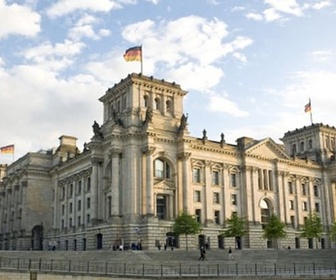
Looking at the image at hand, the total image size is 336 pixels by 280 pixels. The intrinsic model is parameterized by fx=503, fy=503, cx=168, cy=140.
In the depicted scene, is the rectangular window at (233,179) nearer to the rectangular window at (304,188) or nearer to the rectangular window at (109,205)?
the rectangular window at (304,188)

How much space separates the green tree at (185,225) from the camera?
7012 cm

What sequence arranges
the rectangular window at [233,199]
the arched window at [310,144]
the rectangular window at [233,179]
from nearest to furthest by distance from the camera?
the rectangular window at [233,199] < the rectangular window at [233,179] < the arched window at [310,144]

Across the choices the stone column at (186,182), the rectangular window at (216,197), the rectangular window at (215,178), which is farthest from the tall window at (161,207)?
the rectangular window at (215,178)

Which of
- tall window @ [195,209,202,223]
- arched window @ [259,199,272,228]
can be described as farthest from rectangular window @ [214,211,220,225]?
arched window @ [259,199,272,228]

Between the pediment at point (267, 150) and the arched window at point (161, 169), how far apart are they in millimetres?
17130

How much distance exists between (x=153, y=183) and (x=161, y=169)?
12.9ft

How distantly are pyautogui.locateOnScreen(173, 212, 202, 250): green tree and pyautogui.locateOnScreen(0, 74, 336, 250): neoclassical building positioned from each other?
3196 mm

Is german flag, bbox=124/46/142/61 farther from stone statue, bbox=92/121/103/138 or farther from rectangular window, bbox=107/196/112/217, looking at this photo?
rectangular window, bbox=107/196/112/217

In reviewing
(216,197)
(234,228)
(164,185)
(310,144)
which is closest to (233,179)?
(216,197)

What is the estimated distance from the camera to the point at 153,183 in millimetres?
74188

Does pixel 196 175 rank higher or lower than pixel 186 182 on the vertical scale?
higher

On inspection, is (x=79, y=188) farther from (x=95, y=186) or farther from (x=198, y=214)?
(x=198, y=214)

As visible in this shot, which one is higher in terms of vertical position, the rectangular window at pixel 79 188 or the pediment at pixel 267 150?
the pediment at pixel 267 150

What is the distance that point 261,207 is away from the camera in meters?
88.6
